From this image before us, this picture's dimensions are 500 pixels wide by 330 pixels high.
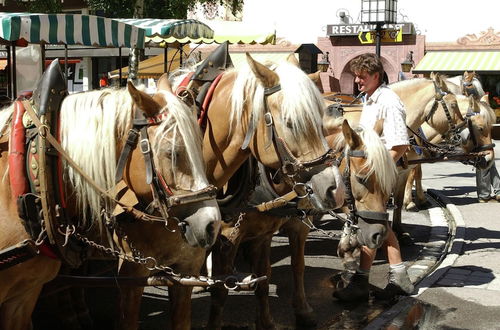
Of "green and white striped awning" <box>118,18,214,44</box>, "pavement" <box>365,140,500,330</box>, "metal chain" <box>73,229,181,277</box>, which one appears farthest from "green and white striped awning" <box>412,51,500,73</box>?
"metal chain" <box>73,229,181,277</box>

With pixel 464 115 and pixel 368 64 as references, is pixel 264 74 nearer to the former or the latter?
pixel 368 64

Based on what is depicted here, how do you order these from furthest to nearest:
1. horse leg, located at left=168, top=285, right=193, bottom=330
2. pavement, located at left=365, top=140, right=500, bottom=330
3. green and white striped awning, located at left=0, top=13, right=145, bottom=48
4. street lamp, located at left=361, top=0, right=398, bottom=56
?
street lamp, located at left=361, top=0, right=398, bottom=56, green and white striped awning, located at left=0, top=13, right=145, bottom=48, pavement, located at left=365, top=140, right=500, bottom=330, horse leg, located at left=168, top=285, right=193, bottom=330

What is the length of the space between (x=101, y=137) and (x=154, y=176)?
32 cm

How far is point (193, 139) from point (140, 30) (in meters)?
4.63

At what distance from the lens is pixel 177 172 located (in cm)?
299

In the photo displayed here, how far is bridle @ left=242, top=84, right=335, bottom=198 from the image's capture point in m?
3.84

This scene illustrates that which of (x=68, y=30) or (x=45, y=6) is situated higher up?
(x=45, y=6)

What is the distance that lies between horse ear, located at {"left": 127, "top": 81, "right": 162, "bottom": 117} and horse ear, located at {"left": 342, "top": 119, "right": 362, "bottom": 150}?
2.19m

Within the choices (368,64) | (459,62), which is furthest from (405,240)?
(459,62)

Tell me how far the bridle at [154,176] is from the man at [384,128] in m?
3.16

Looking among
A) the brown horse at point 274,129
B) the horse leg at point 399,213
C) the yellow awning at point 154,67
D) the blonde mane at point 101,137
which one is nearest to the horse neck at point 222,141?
the brown horse at point 274,129

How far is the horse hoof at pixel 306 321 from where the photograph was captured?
535 centimetres

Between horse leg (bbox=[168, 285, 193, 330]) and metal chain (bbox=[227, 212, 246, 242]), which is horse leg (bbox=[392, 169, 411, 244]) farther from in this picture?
horse leg (bbox=[168, 285, 193, 330])

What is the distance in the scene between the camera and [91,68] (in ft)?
47.4
